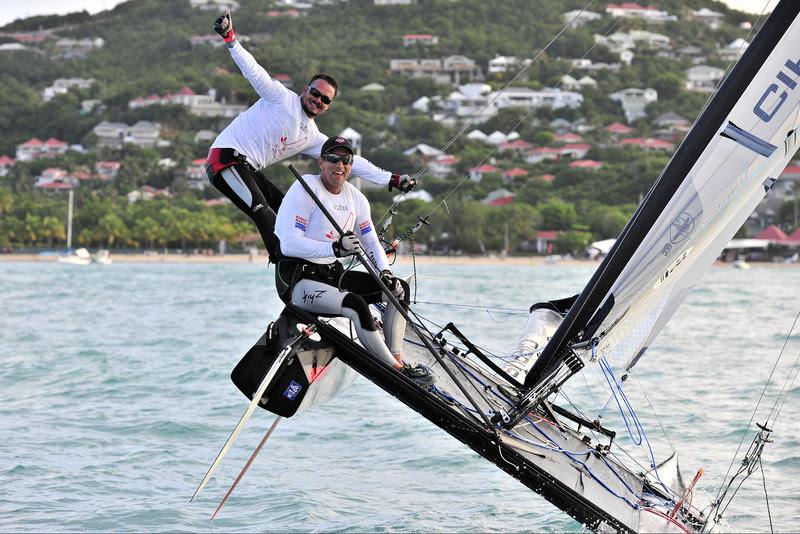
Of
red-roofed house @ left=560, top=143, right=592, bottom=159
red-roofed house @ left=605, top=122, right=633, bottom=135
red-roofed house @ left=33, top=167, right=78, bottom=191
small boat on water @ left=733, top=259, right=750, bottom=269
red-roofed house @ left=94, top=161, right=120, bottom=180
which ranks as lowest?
red-roofed house @ left=33, top=167, right=78, bottom=191

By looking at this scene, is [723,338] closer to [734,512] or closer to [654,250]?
[734,512]

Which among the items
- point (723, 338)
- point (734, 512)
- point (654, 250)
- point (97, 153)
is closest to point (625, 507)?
point (654, 250)

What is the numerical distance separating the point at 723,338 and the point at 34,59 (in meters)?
122

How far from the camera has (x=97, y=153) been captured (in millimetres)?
101125

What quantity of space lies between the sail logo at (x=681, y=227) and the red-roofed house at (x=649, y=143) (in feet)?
287

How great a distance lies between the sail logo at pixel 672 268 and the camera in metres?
6.81

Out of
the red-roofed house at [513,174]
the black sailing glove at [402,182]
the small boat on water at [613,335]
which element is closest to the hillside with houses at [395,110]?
the red-roofed house at [513,174]

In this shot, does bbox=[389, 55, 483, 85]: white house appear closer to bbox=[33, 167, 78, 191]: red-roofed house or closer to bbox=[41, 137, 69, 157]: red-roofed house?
bbox=[41, 137, 69, 157]: red-roofed house

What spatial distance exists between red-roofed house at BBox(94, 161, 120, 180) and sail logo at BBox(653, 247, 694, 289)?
9012 centimetres

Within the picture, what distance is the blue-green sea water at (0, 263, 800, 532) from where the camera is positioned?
8414 millimetres

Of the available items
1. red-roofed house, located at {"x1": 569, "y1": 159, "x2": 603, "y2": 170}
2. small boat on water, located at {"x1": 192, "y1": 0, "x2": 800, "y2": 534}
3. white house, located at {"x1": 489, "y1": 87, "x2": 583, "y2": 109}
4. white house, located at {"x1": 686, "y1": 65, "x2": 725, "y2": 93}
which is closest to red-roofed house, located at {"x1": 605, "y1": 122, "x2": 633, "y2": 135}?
white house, located at {"x1": 489, "y1": 87, "x2": 583, "y2": 109}

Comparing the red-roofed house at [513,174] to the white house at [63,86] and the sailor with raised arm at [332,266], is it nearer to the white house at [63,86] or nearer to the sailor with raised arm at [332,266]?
the white house at [63,86]

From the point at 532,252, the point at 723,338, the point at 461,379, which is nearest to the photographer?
the point at 461,379

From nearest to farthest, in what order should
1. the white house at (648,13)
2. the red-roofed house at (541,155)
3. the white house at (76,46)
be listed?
the red-roofed house at (541,155) → the white house at (648,13) → the white house at (76,46)
